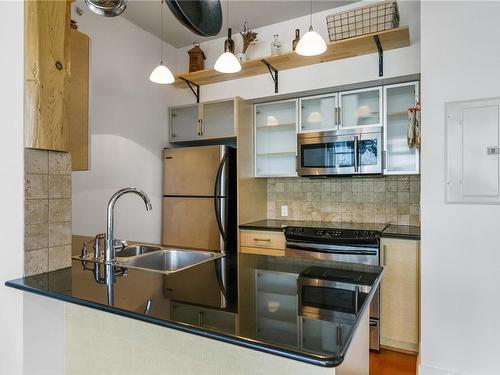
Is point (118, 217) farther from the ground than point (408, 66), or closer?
closer

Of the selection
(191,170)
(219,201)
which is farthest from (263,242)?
(191,170)

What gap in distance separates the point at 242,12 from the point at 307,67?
788 millimetres

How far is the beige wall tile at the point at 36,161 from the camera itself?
1.27m

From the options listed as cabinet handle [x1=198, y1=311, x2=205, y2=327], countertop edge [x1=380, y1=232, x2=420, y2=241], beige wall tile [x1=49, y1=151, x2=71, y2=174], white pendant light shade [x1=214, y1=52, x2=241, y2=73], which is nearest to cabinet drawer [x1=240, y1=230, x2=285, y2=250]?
countertop edge [x1=380, y1=232, x2=420, y2=241]

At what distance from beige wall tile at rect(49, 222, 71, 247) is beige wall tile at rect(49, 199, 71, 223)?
21 millimetres

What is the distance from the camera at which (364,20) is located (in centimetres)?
254

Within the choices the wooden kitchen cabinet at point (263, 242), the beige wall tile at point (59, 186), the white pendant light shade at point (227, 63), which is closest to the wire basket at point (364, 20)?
the white pendant light shade at point (227, 63)

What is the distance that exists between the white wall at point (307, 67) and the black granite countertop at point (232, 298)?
1.93 metres

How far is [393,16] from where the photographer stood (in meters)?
2.46

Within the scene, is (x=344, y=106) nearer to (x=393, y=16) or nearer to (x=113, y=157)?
(x=393, y=16)

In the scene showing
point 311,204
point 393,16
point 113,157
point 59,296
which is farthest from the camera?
point 311,204

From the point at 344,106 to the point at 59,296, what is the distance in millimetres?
2624

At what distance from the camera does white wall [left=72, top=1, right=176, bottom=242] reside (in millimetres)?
2750
